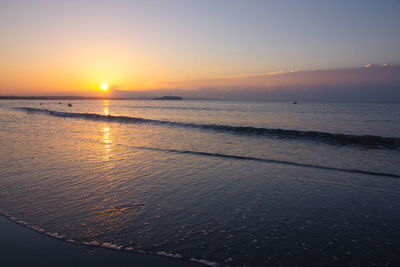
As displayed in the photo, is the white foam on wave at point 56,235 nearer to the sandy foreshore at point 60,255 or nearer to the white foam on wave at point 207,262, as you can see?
the sandy foreshore at point 60,255

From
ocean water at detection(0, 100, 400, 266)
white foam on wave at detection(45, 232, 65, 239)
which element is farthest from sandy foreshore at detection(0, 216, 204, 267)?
ocean water at detection(0, 100, 400, 266)

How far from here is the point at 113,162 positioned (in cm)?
970

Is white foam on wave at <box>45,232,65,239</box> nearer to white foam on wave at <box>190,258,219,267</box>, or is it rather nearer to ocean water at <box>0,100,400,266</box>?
ocean water at <box>0,100,400,266</box>

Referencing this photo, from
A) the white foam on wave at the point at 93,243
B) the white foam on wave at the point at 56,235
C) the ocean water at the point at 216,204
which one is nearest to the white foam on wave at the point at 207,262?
the ocean water at the point at 216,204

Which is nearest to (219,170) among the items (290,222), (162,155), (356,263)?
(162,155)

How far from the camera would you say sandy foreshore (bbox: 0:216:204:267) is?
352cm

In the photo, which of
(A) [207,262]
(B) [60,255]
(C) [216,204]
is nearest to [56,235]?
(B) [60,255]

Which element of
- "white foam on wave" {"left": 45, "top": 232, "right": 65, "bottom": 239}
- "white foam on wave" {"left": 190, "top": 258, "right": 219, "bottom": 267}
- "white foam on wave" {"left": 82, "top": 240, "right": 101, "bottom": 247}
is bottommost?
"white foam on wave" {"left": 190, "top": 258, "right": 219, "bottom": 267}

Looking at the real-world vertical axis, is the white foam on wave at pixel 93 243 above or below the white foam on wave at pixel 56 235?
below

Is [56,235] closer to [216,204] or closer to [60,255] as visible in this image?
[60,255]

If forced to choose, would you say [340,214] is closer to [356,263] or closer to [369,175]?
[356,263]

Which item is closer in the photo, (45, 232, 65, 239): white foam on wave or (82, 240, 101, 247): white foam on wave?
(82, 240, 101, 247): white foam on wave

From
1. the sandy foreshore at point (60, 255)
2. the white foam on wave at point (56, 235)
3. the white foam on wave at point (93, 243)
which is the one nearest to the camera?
the sandy foreshore at point (60, 255)

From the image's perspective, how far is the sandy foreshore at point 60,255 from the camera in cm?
352
